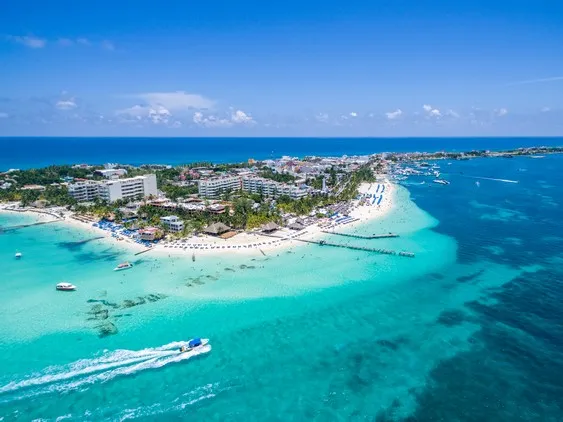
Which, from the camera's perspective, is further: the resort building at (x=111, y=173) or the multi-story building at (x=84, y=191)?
the resort building at (x=111, y=173)

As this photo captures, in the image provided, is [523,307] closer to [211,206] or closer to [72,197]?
[211,206]


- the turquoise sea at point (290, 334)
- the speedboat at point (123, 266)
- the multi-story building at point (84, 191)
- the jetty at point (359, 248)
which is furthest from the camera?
the multi-story building at point (84, 191)

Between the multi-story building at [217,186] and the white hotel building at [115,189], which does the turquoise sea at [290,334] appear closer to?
the white hotel building at [115,189]

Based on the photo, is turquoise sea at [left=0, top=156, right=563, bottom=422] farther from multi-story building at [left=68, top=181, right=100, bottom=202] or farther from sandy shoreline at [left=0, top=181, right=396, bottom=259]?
multi-story building at [left=68, top=181, right=100, bottom=202]

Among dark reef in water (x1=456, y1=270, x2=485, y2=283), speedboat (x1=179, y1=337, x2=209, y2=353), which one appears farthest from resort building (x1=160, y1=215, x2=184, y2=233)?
dark reef in water (x1=456, y1=270, x2=485, y2=283)

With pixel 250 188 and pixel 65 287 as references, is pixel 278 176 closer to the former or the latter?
pixel 250 188

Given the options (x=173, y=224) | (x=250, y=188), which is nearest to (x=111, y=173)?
(x=250, y=188)

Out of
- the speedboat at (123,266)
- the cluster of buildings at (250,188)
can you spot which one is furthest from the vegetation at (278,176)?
the speedboat at (123,266)
